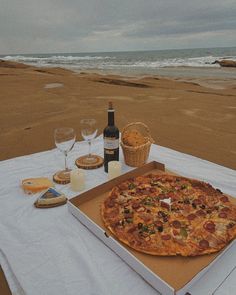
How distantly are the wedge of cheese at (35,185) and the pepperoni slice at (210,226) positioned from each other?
786 millimetres

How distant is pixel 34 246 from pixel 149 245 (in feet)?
1.42

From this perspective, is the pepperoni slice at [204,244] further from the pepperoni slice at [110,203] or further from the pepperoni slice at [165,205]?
the pepperoni slice at [110,203]

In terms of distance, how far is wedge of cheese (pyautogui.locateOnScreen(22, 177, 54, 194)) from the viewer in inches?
49.3

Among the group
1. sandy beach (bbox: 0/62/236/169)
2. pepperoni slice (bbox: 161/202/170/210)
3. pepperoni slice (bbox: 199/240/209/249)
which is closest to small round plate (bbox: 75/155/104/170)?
pepperoni slice (bbox: 161/202/170/210)

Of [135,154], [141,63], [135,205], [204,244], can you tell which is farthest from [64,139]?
[141,63]

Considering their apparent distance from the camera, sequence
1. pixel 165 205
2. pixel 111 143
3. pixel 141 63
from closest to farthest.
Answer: pixel 165 205 → pixel 111 143 → pixel 141 63

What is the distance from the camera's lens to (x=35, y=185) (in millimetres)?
1264

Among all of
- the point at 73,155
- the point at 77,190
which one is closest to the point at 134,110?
the point at 73,155

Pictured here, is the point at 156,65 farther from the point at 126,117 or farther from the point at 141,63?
the point at 126,117

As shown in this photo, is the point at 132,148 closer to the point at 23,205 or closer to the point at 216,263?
the point at 23,205

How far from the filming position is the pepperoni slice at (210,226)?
912 millimetres

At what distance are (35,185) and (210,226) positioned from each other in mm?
849

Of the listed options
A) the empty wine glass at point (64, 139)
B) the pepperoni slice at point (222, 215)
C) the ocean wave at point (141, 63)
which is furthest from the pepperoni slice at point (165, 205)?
the ocean wave at point (141, 63)

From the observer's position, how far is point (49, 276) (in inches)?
32.0
